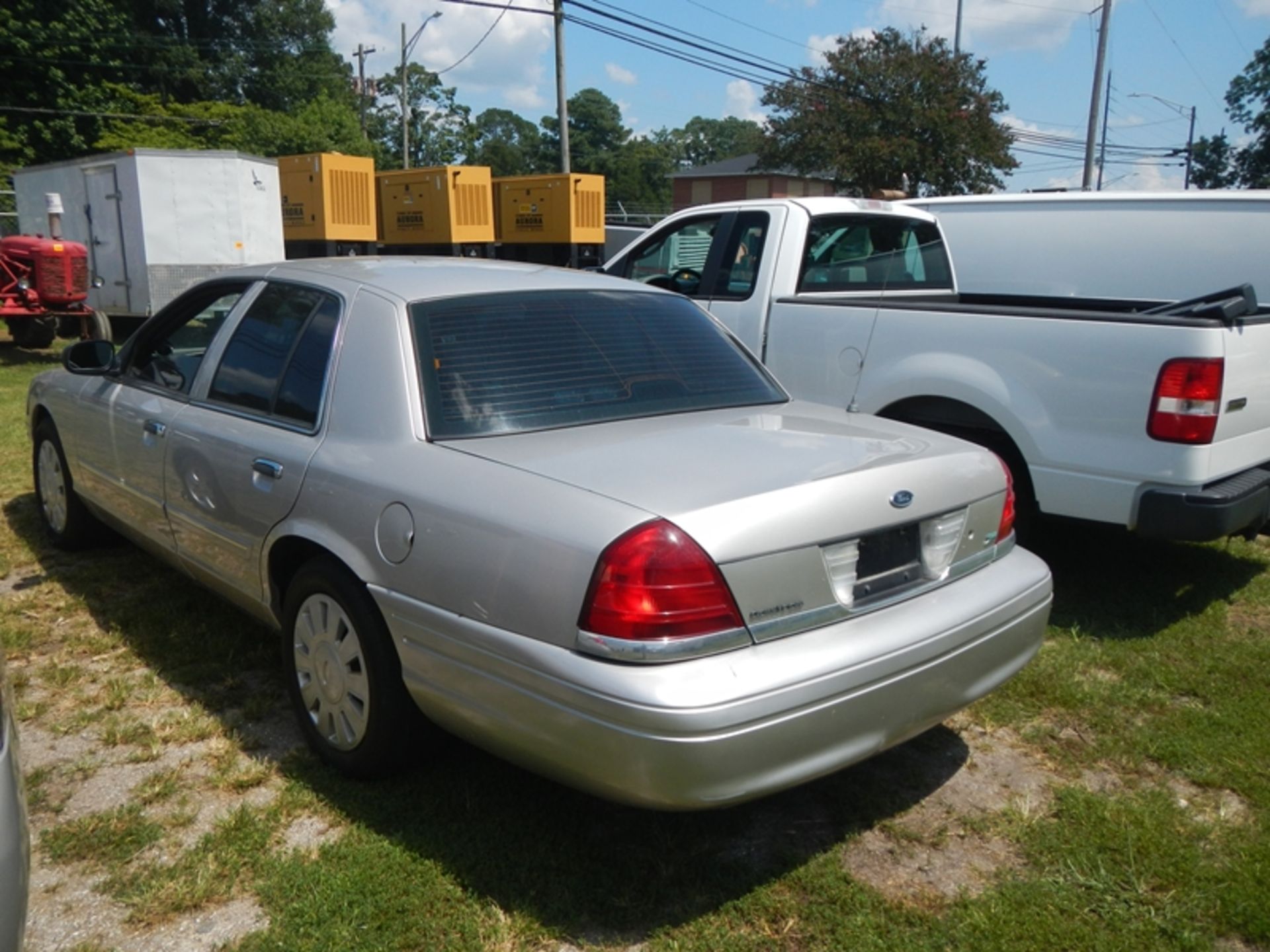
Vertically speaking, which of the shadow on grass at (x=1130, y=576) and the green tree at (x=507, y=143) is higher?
the green tree at (x=507, y=143)

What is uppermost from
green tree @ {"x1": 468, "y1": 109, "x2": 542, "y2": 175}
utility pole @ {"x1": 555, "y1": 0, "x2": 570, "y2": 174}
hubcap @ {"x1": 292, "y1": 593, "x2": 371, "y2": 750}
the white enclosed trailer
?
green tree @ {"x1": 468, "y1": 109, "x2": 542, "y2": 175}

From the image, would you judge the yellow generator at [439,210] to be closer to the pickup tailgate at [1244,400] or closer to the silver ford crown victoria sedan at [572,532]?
the silver ford crown victoria sedan at [572,532]

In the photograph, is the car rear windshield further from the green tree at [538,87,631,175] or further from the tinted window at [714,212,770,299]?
the green tree at [538,87,631,175]

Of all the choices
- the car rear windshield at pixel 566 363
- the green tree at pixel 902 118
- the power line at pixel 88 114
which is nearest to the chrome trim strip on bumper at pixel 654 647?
the car rear windshield at pixel 566 363

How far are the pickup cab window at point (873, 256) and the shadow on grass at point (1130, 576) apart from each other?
70.0 inches

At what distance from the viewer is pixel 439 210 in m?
20.5

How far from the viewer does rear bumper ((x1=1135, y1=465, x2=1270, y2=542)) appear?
4359 mm

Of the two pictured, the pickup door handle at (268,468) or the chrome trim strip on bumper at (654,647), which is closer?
the chrome trim strip on bumper at (654,647)

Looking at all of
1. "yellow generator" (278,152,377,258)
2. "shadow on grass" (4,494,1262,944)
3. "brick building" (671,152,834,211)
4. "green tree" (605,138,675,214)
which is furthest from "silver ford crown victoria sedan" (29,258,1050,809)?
"green tree" (605,138,675,214)

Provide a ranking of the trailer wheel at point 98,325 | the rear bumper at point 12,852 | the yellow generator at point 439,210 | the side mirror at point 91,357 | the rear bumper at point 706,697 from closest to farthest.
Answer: the rear bumper at point 12,852 < the rear bumper at point 706,697 < the side mirror at point 91,357 < the trailer wheel at point 98,325 < the yellow generator at point 439,210

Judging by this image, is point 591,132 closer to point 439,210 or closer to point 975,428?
point 439,210

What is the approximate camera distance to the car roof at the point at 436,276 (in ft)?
11.6

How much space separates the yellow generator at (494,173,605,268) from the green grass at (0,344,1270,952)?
17.2 meters

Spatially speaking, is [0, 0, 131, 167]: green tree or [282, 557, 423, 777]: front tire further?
[0, 0, 131, 167]: green tree
